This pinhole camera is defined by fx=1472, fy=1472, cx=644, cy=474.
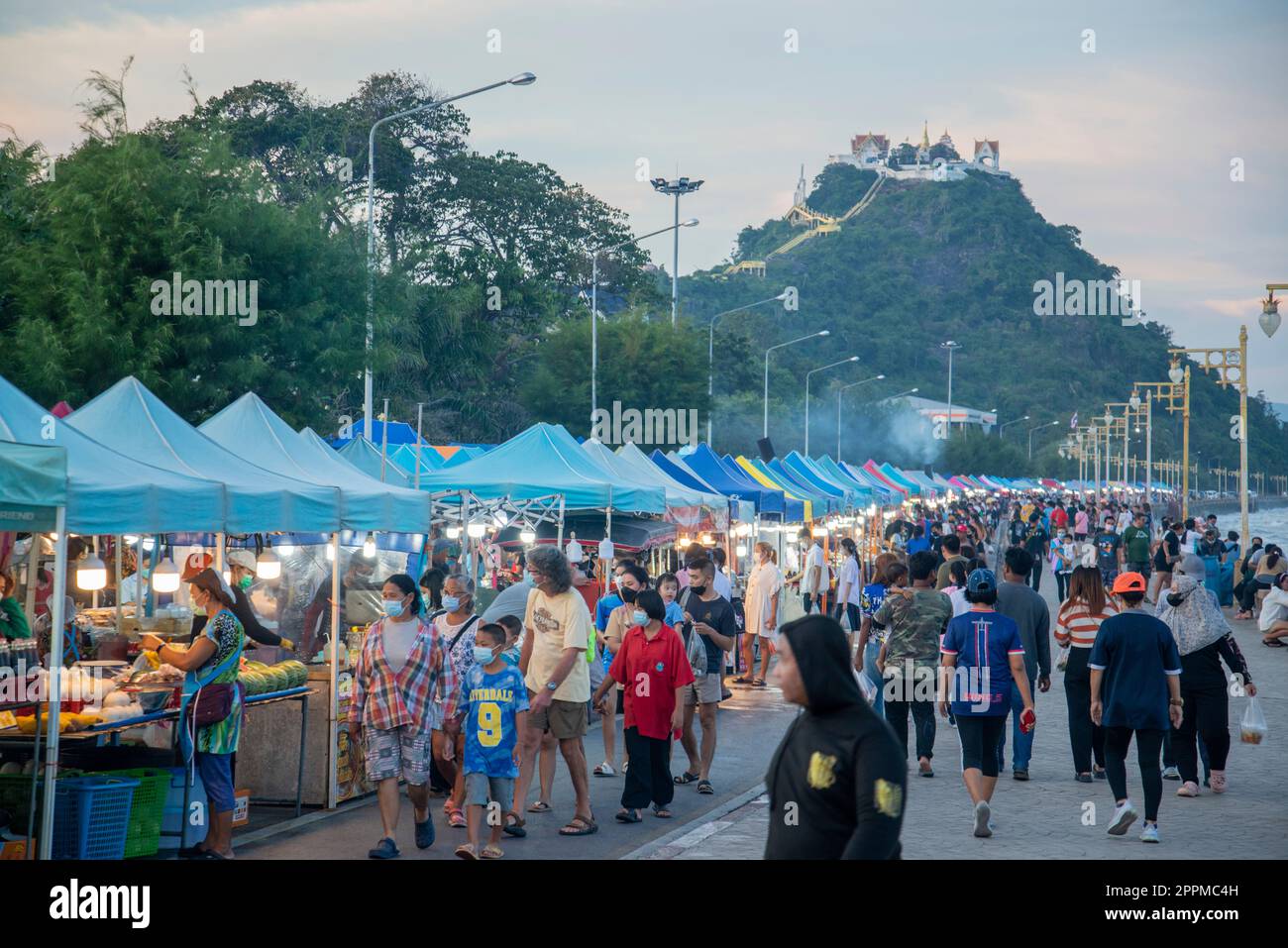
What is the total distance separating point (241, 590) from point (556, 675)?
12.3ft

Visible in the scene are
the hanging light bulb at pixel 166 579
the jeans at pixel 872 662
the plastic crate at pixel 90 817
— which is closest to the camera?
the plastic crate at pixel 90 817

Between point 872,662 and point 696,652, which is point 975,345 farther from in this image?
point 696,652

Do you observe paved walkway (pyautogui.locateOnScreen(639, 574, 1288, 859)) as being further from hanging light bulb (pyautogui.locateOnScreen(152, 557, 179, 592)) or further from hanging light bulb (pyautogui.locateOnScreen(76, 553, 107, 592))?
hanging light bulb (pyautogui.locateOnScreen(76, 553, 107, 592))

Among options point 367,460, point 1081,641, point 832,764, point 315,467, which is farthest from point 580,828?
point 367,460

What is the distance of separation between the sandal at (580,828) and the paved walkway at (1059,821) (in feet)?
2.04

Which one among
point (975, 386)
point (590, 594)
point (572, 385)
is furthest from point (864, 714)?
point (975, 386)

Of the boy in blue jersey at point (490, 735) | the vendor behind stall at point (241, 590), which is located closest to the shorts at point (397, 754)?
the boy in blue jersey at point (490, 735)

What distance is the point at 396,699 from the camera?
9.04 m

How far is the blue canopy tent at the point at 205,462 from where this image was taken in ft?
32.9

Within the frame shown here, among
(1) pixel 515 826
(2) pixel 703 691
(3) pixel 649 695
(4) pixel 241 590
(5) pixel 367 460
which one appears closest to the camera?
(1) pixel 515 826

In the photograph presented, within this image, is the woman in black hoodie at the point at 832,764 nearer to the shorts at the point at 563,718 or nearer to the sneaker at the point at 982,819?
the sneaker at the point at 982,819

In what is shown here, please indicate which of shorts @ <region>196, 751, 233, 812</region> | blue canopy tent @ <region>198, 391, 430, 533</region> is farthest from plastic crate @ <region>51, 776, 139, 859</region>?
blue canopy tent @ <region>198, 391, 430, 533</region>

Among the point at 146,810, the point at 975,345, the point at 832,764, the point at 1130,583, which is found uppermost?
the point at 975,345
